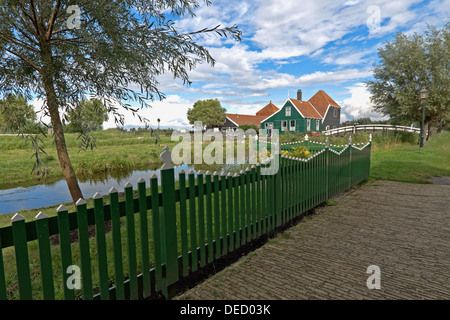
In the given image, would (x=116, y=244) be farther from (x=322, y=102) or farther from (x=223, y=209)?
(x=322, y=102)

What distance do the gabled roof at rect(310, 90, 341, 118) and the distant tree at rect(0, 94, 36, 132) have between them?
142 ft

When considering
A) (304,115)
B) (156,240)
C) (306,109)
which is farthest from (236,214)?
(306,109)

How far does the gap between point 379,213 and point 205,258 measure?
4.64 metres

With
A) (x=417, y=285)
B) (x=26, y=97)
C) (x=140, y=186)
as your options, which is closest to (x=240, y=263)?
(x=140, y=186)

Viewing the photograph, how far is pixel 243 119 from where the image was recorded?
5816 centimetres

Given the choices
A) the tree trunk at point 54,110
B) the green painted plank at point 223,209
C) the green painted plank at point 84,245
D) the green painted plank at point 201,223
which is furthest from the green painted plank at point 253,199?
the tree trunk at point 54,110

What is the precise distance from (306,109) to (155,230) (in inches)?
1629

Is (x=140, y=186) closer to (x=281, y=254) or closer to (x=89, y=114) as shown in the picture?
(x=281, y=254)

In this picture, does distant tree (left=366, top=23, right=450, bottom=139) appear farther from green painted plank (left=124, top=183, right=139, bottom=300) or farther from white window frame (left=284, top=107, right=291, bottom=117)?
green painted plank (left=124, top=183, right=139, bottom=300)

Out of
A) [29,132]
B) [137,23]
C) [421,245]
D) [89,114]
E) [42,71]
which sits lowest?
[421,245]

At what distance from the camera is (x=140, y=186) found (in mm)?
2756

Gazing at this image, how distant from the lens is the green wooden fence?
7.22 ft

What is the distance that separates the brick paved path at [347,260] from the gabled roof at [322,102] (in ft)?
130

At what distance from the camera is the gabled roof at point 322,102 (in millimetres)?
43500
